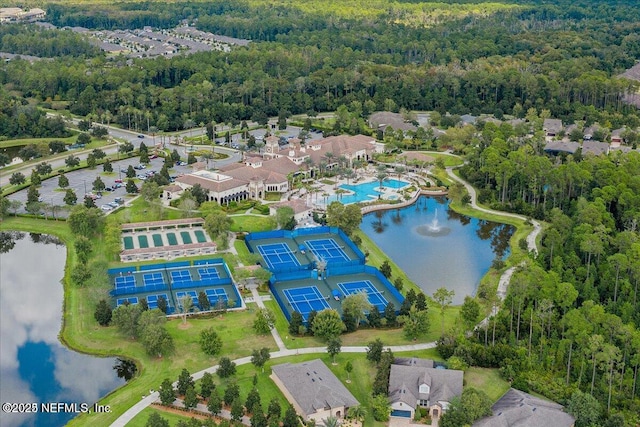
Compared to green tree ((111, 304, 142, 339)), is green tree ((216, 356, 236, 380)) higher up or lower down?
lower down

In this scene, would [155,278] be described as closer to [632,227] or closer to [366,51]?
[632,227]

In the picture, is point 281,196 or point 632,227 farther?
point 281,196

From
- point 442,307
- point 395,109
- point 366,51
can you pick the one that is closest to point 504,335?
point 442,307

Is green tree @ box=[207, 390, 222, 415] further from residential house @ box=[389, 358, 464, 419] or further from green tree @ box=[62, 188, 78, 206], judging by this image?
green tree @ box=[62, 188, 78, 206]

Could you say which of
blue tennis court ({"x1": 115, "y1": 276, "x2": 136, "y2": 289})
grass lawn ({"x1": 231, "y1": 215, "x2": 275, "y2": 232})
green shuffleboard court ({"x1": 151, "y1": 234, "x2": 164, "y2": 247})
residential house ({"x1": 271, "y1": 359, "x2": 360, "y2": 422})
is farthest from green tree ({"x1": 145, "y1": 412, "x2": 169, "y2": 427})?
grass lawn ({"x1": 231, "y1": 215, "x2": 275, "y2": 232})

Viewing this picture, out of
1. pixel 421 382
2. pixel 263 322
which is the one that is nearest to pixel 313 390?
pixel 421 382
